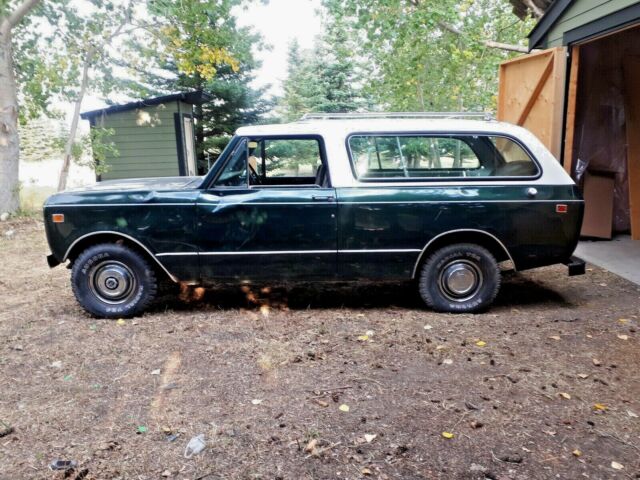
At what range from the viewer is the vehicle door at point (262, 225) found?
458 centimetres

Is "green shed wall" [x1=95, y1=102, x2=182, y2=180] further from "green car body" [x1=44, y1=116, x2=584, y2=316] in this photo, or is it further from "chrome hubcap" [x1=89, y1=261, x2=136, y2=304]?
"chrome hubcap" [x1=89, y1=261, x2=136, y2=304]

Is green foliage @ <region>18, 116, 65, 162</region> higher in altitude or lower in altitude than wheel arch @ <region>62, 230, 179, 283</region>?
higher

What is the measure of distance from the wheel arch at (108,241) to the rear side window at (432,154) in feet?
6.83

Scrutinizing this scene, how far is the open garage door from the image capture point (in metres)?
6.80

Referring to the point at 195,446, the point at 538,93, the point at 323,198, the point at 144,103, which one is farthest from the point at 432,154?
the point at 144,103

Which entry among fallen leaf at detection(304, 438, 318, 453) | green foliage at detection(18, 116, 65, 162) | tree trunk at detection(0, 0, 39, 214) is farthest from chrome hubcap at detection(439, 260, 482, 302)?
green foliage at detection(18, 116, 65, 162)

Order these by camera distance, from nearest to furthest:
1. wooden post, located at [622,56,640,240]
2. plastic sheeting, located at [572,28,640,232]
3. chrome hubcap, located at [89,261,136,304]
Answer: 1. chrome hubcap, located at [89,261,136,304]
2. wooden post, located at [622,56,640,240]
3. plastic sheeting, located at [572,28,640,232]

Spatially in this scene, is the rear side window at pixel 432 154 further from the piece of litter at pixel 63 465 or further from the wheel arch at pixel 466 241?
the piece of litter at pixel 63 465

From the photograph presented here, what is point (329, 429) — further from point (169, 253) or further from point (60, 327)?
point (60, 327)

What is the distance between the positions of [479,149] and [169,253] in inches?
124

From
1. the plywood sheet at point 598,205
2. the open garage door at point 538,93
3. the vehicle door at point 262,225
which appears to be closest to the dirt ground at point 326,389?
the vehicle door at point 262,225

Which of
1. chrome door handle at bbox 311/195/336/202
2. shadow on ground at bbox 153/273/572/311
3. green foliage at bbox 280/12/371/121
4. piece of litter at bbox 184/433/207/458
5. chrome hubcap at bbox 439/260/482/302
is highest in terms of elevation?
green foliage at bbox 280/12/371/121

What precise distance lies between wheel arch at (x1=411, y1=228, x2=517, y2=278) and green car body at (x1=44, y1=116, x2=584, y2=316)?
2 centimetres

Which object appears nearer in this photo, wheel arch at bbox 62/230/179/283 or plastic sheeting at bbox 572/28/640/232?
wheel arch at bbox 62/230/179/283
